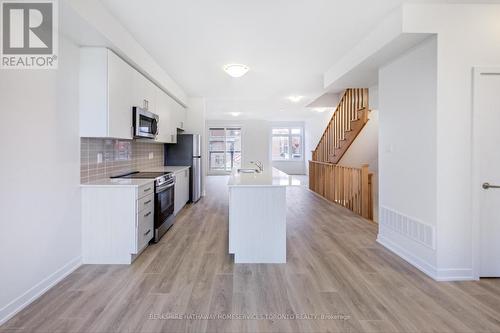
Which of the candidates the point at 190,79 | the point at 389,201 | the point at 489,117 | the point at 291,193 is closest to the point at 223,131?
the point at 291,193

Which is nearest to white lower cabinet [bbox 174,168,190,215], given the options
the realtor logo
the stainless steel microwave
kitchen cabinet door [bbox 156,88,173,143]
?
kitchen cabinet door [bbox 156,88,173,143]

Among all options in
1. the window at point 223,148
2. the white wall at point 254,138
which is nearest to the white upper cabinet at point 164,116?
the white wall at point 254,138

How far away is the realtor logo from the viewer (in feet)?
6.84

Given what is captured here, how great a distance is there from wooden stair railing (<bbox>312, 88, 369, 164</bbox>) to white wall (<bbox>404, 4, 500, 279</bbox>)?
2.74 meters

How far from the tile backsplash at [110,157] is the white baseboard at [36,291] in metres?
0.91

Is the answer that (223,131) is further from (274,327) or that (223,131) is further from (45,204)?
(274,327)

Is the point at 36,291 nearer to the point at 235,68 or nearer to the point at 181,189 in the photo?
the point at 181,189

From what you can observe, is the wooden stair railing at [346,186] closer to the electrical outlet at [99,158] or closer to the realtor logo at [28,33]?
the electrical outlet at [99,158]

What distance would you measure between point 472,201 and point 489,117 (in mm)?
852

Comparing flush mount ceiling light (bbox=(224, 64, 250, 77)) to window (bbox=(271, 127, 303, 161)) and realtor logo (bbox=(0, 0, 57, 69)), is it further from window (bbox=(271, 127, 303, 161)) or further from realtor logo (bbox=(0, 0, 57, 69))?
window (bbox=(271, 127, 303, 161))

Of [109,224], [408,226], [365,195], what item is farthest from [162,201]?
[365,195]

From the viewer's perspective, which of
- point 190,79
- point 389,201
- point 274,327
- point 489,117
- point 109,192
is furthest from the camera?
point 190,79

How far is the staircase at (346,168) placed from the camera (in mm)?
5082

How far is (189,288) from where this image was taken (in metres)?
2.41
